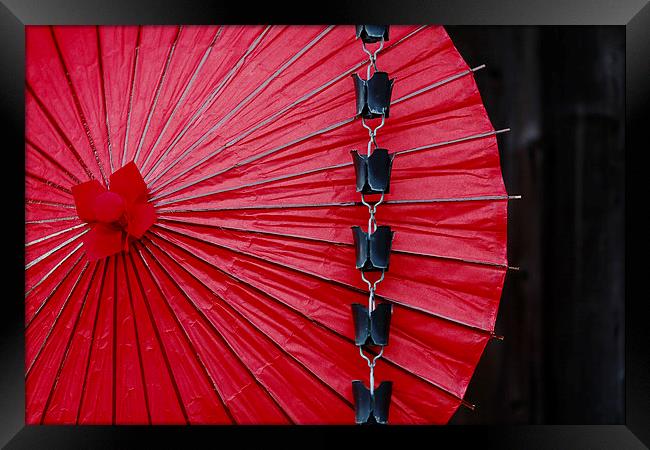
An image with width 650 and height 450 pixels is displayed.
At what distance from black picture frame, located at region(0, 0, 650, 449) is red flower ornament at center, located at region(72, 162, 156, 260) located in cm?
15

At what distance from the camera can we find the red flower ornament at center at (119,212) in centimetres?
88

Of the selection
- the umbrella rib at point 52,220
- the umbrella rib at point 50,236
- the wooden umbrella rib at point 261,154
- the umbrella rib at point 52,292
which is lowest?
the umbrella rib at point 52,292

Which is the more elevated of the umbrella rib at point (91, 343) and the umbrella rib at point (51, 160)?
the umbrella rib at point (51, 160)

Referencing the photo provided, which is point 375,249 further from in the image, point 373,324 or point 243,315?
point 243,315

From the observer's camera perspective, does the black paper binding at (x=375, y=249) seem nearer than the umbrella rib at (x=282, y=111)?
Yes

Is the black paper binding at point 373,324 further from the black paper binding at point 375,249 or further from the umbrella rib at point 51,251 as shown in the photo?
the umbrella rib at point 51,251

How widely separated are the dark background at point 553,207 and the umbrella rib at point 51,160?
2.93 ft

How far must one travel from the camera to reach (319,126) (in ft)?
3.04

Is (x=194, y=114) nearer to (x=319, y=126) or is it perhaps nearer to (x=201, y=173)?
(x=201, y=173)

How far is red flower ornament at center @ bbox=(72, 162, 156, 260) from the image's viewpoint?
882 millimetres

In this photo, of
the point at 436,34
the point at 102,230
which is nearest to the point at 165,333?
the point at 102,230
